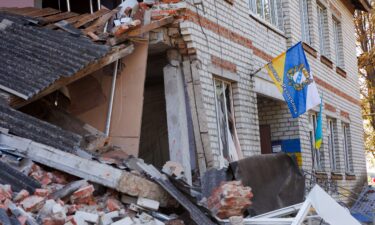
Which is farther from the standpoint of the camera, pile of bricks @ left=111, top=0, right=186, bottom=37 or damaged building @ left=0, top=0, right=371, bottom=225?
pile of bricks @ left=111, top=0, right=186, bottom=37

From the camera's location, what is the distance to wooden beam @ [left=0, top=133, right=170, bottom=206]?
4.66m

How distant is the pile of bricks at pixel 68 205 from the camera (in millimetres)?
3902

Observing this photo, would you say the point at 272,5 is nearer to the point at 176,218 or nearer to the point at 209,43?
the point at 209,43

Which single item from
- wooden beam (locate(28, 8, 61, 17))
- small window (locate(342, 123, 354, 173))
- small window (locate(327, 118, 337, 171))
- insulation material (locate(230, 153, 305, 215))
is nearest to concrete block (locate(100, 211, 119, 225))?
insulation material (locate(230, 153, 305, 215))

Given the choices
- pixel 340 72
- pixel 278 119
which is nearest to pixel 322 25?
pixel 340 72

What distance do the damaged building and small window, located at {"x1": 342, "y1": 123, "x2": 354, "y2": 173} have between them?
487 centimetres

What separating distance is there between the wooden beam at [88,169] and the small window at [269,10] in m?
6.32

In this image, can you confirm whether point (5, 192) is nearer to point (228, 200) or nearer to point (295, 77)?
point (228, 200)

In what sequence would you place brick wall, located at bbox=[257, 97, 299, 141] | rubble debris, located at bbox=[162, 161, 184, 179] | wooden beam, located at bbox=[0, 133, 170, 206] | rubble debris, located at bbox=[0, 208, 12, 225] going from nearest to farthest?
rubble debris, located at bbox=[0, 208, 12, 225] → wooden beam, located at bbox=[0, 133, 170, 206] → rubble debris, located at bbox=[162, 161, 184, 179] → brick wall, located at bbox=[257, 97, 299, 141]

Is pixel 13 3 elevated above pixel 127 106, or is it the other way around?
pixel 13 3

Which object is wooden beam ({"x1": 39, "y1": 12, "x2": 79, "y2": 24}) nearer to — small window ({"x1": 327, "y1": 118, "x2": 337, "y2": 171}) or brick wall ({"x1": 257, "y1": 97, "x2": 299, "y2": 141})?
brick wall ({"x1": 257, "y1": 97, "x2": 299, "y2": 141})

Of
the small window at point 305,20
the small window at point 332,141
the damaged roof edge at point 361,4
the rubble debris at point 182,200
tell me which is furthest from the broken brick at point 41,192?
the damaged roof edge at point 361,4

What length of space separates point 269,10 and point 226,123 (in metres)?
3.89

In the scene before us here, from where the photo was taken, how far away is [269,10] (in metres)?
11.6
